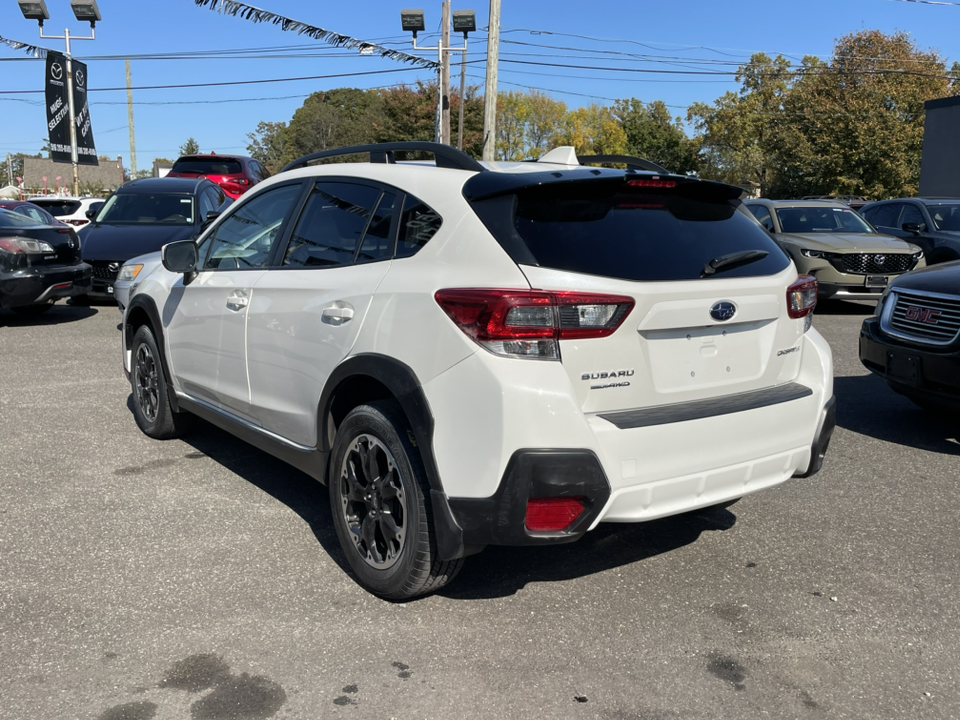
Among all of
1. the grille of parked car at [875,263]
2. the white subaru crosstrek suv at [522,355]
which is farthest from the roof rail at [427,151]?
the grille of parked car at [875,263]

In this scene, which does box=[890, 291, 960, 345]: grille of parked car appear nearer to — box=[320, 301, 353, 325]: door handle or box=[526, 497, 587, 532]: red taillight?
box=[526, 497, 587, 532]: red taillight

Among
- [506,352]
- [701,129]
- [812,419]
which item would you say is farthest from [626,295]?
[701,129]

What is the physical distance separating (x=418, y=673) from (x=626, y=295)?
1.46 metres

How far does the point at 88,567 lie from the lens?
389cm

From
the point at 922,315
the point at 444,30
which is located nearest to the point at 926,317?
the point at 922,315

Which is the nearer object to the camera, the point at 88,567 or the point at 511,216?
the point at 511,216

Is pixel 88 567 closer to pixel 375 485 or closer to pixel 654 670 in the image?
pixel 375 485

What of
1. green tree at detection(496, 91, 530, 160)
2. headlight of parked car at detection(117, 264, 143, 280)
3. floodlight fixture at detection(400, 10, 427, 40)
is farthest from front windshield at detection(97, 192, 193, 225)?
green tree at detection(496, 91, 530, 160)

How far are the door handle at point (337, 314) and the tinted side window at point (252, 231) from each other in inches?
31.3

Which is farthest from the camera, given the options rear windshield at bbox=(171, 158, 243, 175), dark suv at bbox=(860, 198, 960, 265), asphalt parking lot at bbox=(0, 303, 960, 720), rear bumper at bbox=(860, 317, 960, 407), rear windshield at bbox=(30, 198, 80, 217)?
rear windshield at bbox=(30, 198, 80, 217)

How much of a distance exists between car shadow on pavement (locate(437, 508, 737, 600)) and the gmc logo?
255 cm

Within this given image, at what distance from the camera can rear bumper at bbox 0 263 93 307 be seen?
10602 mm

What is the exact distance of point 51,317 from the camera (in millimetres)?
11977

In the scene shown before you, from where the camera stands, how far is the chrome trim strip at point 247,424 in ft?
13.5
